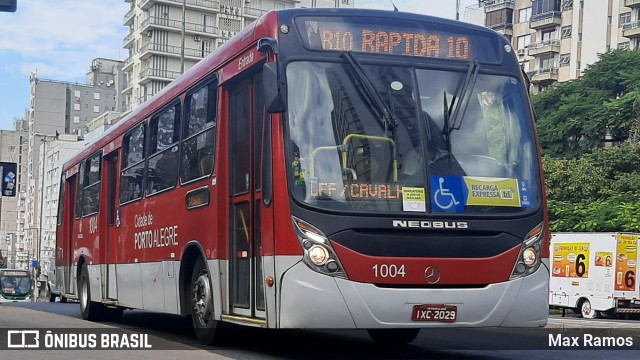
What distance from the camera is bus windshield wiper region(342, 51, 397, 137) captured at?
9219 millimetres

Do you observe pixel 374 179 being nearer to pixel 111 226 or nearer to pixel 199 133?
pixel 199 133

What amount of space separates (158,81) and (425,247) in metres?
90.1

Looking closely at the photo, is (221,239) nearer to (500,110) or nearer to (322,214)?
(322,214)

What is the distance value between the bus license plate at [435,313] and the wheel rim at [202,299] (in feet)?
9.43

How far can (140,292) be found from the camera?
14125mm

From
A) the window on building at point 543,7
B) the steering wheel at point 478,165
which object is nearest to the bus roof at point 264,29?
the steering wheel at point 478,165

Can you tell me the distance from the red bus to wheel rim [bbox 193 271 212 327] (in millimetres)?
211

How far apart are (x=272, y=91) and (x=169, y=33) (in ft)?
295

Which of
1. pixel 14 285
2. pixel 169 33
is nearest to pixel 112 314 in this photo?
pixel 14 285

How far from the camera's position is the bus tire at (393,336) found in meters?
12.0

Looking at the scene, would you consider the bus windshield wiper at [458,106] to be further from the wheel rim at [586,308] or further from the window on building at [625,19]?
the window on building at [625,19]

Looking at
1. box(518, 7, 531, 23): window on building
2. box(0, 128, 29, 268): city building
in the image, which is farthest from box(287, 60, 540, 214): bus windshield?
box(0, 128, 29, 268): city building

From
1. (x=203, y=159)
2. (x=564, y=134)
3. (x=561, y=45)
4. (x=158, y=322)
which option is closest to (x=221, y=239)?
(x=203, y=159)

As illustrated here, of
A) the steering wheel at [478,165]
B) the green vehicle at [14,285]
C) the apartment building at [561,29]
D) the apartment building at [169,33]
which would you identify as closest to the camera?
the steering wheel at [478,165]
